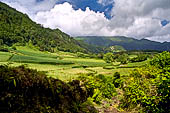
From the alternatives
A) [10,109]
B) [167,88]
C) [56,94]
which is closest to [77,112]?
[56,94]

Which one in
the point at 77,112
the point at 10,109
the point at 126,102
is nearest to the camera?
the point at 10,109

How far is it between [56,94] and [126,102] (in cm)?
736

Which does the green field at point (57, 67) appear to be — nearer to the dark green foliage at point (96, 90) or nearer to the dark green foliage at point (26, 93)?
the dark green foliage at point (96, 90)

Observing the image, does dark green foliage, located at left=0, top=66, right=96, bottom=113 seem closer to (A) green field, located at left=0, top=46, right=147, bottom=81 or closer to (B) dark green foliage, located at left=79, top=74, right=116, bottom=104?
(A) green field, located at left=0, top=46, right=147, bottom=81

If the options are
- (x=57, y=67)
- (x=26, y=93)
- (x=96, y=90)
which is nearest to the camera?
(x=26, y=93)

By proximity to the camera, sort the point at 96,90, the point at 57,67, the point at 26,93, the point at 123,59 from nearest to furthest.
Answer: the point at 26,93 < the point at 96,90 < the point at 57,67 < the point at 123,59

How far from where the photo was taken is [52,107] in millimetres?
6734

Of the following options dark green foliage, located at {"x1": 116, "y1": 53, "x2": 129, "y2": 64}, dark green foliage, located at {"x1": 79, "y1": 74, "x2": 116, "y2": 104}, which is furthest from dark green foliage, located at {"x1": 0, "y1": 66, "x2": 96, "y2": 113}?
A: dark green foliage, located at {"x1": 116, "y1": 53, "x2": 129, "y2": 64}

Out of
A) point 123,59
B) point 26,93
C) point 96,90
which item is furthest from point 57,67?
point 123,59

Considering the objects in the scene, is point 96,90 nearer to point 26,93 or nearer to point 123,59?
point 26,93

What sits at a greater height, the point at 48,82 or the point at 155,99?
the point at 48,82

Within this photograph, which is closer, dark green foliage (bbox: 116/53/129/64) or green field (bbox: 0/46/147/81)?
green field (bbox: 0/46/147/81)

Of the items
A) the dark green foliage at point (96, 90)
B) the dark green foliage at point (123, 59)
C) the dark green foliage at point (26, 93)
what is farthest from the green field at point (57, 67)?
the dark green foliage at point (123, 59)

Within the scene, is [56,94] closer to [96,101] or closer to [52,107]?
[52,107]
